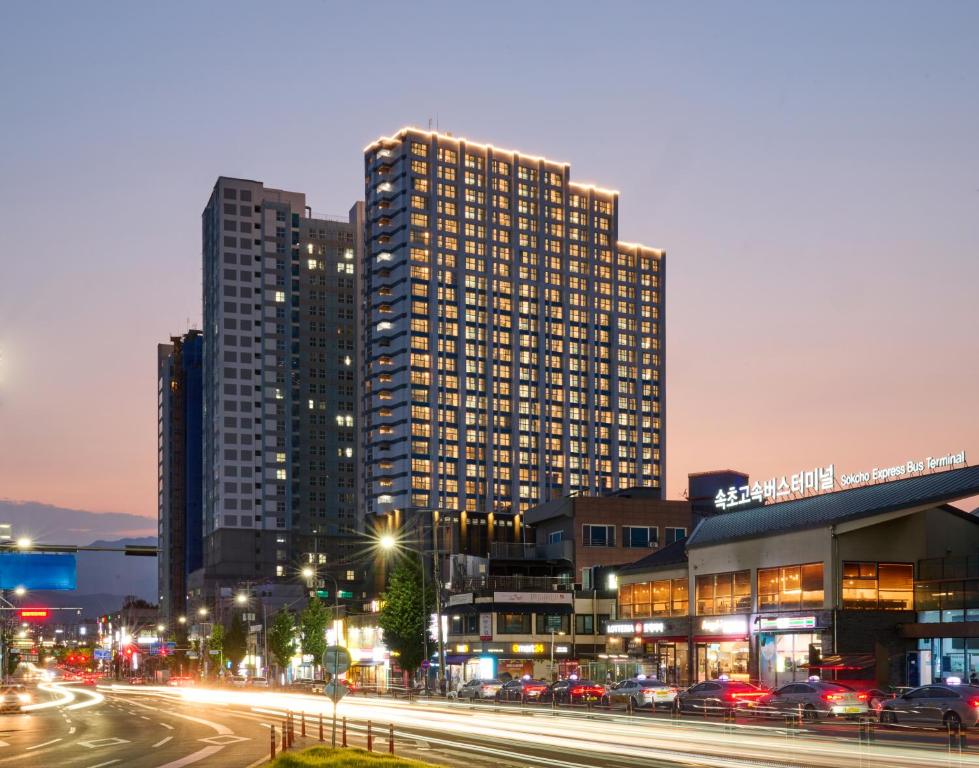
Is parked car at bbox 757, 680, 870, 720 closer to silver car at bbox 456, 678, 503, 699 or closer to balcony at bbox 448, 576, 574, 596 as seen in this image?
silver car at bbox 456, 678, 503, 699

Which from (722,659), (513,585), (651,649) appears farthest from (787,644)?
(513,585)

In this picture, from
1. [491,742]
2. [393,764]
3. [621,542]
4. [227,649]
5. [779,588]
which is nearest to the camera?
[393,764]

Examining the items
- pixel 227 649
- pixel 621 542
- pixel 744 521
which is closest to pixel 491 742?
pixel 744 521

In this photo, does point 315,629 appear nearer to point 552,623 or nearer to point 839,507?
point 552,623

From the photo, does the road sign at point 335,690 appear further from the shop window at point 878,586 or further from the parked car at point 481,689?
the parked car at point 481,689

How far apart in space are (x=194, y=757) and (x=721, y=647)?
167 ft

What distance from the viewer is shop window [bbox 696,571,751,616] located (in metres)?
83.1

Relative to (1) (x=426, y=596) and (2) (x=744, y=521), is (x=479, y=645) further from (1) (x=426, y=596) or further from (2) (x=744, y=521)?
(2) (x=744, y=521)

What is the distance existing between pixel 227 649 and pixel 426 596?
78269 mm

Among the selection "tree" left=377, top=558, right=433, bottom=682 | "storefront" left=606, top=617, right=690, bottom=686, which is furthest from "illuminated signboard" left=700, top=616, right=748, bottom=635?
"tree" left=377, top=558, right=433, bottom=682

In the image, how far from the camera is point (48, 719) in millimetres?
72375

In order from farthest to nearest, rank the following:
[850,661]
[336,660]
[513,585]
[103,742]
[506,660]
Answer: [513,585] < [506,660] < [850,661] < [103,742] < [336,660]

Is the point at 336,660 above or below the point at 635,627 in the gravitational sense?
above

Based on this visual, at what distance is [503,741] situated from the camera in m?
45.8
